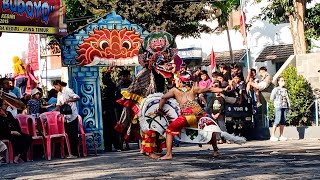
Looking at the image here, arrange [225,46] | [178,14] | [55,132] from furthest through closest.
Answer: [225,46] < [178,14] < [55,132]

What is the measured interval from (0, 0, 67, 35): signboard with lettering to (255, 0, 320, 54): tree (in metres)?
8.31

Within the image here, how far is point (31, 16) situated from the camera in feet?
65.7

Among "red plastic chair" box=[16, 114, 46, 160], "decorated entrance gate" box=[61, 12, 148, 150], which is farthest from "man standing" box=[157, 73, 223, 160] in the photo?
"decorated entrance gate" box=[61, 12, 148, 150]

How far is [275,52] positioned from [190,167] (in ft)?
99.7

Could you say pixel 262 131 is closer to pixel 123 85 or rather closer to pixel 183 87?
pixel 123 85

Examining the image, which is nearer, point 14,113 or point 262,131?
point 14,113

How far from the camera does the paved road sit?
9617 mm

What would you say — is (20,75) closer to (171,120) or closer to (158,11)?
(171,120)

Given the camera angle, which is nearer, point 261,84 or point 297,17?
point 261,84

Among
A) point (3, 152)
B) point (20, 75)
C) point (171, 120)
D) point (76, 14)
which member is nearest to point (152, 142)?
point (171, 120)

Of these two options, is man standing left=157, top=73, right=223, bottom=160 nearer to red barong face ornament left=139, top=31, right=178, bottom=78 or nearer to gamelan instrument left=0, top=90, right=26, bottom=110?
red barong face ornament left=139, top=31, right=178, bottom=78

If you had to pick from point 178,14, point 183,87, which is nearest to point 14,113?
point 183,87

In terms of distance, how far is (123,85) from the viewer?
16469 mm

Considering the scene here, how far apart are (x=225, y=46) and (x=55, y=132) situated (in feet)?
98.3
